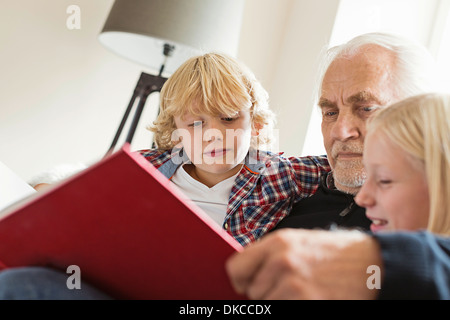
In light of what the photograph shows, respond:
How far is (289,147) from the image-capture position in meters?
2.22

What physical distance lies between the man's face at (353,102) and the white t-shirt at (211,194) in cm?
33

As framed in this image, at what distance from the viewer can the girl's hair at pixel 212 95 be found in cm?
136

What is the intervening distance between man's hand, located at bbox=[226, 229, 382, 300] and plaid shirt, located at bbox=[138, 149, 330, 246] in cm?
74

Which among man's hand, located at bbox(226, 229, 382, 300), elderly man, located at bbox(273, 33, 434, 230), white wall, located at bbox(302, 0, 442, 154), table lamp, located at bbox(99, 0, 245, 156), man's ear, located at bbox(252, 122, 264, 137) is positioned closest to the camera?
man's hand, located at bbox(226, 229, 382, 300)

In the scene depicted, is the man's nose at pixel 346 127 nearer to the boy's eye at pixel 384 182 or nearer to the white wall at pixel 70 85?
the boy's eye at pixel 384 182

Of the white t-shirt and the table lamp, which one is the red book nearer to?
the white t-shirt

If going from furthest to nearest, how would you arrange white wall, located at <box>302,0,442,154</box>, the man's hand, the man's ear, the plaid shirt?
1. white wall, located at <box>302,0,442,154</box>
2. the man's ear
3. the plaid shirt
4. the man's hand

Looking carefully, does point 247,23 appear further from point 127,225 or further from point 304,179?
point 127,225

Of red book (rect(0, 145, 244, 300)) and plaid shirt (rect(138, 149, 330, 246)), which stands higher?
red book (rect(0, 145, 244, 300))

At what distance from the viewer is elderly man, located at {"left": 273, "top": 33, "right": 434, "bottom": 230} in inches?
43.2

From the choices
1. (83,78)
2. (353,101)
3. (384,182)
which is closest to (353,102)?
(353,101)

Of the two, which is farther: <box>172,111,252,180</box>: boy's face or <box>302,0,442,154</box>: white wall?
<box>302,0,442,154</box>: white wall

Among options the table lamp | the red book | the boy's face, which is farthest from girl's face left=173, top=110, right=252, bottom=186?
the red book
